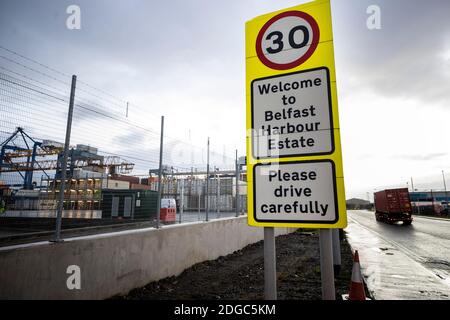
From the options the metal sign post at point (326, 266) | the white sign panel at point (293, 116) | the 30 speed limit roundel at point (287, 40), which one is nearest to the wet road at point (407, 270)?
the metal sign post at point (326, 266)

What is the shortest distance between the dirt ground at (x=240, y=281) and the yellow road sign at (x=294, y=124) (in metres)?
3.39

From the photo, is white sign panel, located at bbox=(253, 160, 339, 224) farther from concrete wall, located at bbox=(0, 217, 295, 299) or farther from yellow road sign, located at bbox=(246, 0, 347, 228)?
concrete wall, located at bbox=(0, 217, 295, 299)

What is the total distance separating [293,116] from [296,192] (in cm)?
54

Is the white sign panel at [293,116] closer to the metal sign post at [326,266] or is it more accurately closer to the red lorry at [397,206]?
the metal sign post at [326,266]

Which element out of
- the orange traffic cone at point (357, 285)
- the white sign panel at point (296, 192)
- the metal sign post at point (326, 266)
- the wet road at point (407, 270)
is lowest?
the wet road at point (407, 270)

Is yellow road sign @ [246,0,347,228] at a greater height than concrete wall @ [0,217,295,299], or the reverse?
yellow road sign @ [246,0,347,228]

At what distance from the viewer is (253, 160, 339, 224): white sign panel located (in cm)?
163

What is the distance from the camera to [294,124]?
1810mm

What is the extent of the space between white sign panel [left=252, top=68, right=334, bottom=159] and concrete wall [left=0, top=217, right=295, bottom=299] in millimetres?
3168

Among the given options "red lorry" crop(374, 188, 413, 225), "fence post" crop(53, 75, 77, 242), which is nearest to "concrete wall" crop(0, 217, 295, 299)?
"fence post" crop(53, 75, 77, 242)

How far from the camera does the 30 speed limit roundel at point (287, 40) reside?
1.87 m

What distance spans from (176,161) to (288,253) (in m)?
5.15

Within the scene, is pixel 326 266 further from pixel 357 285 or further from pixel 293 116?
pixel 357 285

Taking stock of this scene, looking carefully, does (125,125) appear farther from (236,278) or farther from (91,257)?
(236,278)
